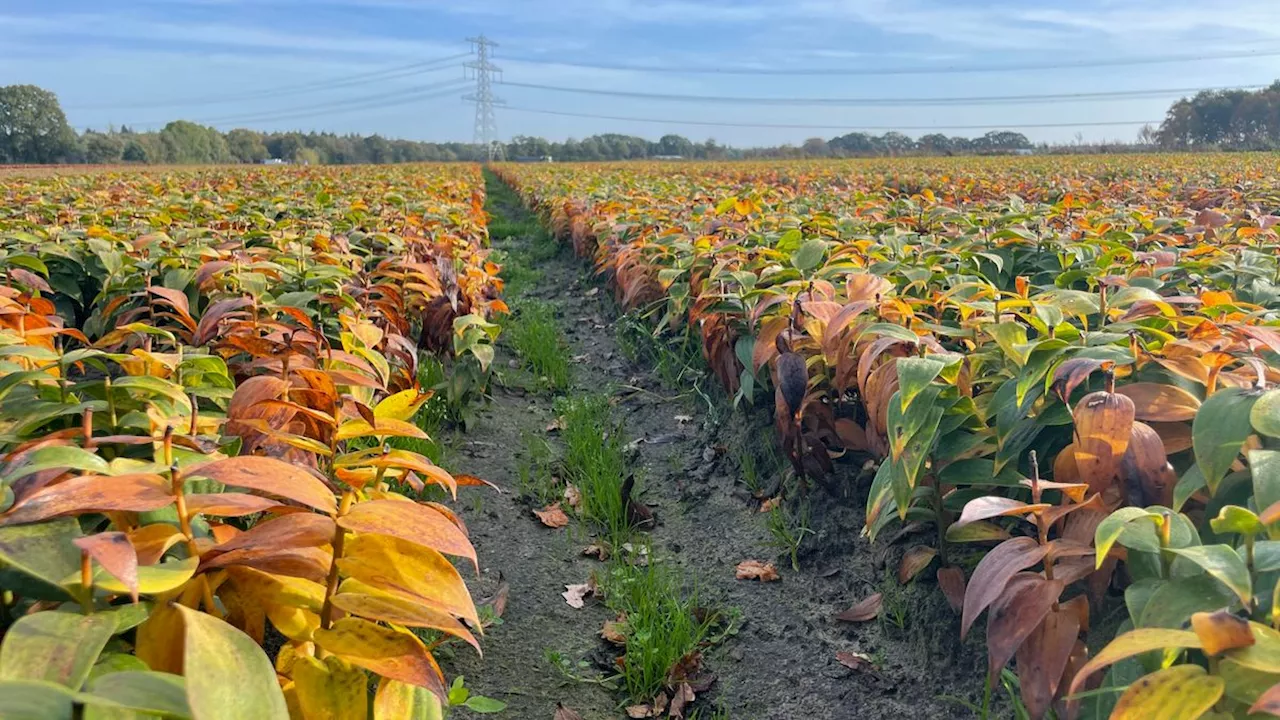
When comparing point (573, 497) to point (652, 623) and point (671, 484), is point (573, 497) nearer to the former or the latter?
point (671, 484)

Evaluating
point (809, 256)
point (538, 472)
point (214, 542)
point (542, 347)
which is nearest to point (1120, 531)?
point (214, 542)

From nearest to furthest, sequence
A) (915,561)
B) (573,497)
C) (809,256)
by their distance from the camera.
Answer: (915,561) < (809,256) < (573,497)

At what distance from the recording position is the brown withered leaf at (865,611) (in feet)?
6.40

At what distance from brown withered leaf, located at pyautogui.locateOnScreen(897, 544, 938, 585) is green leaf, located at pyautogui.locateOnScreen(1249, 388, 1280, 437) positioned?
0.77 metres

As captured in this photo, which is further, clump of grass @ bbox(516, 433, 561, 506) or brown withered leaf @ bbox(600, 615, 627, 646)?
clump of grass @ bbox(516, 433, 561, 506)

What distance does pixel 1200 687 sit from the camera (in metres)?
0.82

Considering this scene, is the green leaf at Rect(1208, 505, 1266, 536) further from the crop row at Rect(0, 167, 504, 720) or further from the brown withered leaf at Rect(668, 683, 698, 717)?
the brown withered leaf at Rect(668, 683, 698, 717)

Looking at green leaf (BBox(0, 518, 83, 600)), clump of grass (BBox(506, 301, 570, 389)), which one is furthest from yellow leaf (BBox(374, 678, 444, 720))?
clump of grass (BBox(506, 301, 570, 389))

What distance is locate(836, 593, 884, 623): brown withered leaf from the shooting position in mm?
1952

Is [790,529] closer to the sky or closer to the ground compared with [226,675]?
closer to the ground

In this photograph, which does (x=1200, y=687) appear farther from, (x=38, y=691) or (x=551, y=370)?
(x=551, y=370)

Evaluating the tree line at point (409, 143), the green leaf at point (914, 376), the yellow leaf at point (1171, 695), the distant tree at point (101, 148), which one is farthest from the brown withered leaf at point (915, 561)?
the distant tree at point (101, 148)

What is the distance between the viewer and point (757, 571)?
2.32 metres

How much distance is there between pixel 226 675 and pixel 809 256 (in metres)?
1.98
